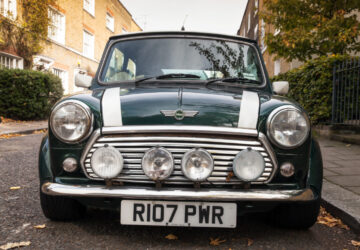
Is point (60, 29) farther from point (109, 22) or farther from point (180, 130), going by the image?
point (180, 130)

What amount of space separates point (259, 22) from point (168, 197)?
67.4ft

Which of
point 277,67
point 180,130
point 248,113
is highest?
point 277,67

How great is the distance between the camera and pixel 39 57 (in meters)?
14.3

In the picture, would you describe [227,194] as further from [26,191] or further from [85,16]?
[85,16]

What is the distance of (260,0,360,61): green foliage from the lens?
286 inches

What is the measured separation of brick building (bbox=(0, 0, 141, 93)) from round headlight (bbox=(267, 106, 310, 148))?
12323 millimetres

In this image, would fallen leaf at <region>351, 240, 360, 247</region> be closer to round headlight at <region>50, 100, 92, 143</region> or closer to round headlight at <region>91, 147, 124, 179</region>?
round headlight at <region>91, 147, 124, 179</region>

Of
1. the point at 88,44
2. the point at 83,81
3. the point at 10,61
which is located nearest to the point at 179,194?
the point at 83,81

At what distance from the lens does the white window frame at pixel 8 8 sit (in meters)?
12.3

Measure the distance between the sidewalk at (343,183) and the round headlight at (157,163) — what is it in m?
1.48

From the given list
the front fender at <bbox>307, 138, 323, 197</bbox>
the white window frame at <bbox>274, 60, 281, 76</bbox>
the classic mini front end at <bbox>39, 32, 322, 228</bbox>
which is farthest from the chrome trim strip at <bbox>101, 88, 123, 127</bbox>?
the white window frame at <bbox>274, 60, 281, 76</bbox>

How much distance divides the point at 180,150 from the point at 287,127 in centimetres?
67

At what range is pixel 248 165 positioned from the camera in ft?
6.48

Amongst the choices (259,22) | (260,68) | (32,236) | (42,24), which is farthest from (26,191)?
(259,22)
